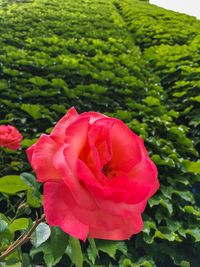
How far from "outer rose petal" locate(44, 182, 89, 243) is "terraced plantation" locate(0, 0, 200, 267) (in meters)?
0.13

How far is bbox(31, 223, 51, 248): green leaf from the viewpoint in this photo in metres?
0.80

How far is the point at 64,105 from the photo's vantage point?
2.94 metres

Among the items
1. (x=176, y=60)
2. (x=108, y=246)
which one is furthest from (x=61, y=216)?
(x=176, y=60)

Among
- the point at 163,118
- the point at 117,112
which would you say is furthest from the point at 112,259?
the point at 163,118

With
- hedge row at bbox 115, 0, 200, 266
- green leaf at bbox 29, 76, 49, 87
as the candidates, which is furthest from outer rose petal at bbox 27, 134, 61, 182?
green leaf at bbox 29, 76, 49, 87

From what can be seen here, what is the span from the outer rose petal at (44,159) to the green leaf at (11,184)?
16 cm

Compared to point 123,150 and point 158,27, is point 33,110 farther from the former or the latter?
point 158,27

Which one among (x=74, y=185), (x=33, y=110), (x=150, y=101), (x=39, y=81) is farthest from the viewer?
(x=150, y=101)

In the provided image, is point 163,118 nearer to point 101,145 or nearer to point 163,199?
point 163,199

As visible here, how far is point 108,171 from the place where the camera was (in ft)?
2.04

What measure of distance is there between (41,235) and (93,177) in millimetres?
266

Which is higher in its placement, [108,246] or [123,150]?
[123,150]

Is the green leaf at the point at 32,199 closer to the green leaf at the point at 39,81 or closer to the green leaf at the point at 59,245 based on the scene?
the green leaf at the point at 59,245

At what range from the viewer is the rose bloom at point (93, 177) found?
583 mm
